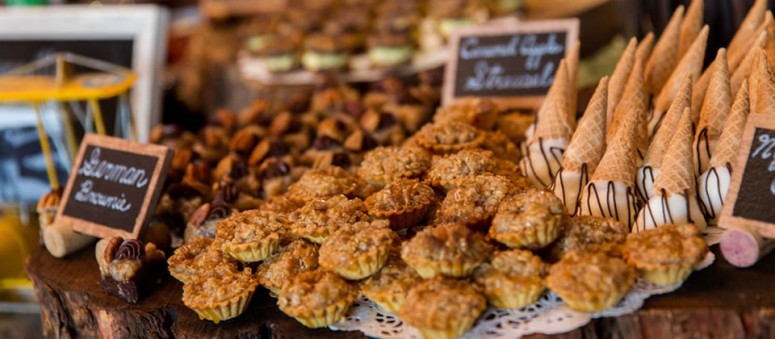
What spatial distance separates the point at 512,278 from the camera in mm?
1641

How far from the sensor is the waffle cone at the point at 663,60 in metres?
2.50

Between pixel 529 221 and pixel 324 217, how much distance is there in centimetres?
51

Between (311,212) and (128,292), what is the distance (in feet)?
1.66

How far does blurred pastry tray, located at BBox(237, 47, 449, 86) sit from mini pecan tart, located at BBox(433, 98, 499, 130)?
1178mm

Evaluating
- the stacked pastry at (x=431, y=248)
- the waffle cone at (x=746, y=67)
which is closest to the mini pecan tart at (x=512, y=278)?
the stacked pastry at (x=431, y=248)

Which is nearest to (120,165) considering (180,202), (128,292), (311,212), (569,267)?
(180,202)

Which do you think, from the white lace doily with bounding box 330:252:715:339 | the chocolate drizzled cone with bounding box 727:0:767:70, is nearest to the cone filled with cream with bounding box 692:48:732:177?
the white lace doily with bounding box 330:252:715:339

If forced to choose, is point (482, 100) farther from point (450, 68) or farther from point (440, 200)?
point (440, 200)

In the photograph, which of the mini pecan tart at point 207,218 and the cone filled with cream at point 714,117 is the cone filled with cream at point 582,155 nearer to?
the cone filled with cream at point 714,117

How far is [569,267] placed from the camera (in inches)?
63.1

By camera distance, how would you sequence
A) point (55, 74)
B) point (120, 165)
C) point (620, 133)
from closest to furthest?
point (620, 133) < point (120, 165) < point (55, 74)

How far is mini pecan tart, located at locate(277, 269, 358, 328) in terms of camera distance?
5.47 feet

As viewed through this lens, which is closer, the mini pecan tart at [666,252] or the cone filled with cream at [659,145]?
the mini pecan tart at [666,252]

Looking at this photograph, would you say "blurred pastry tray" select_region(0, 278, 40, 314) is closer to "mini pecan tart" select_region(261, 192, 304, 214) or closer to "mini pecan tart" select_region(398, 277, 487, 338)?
"mini pecan tart" select_region(261, 192, 304, 214)
